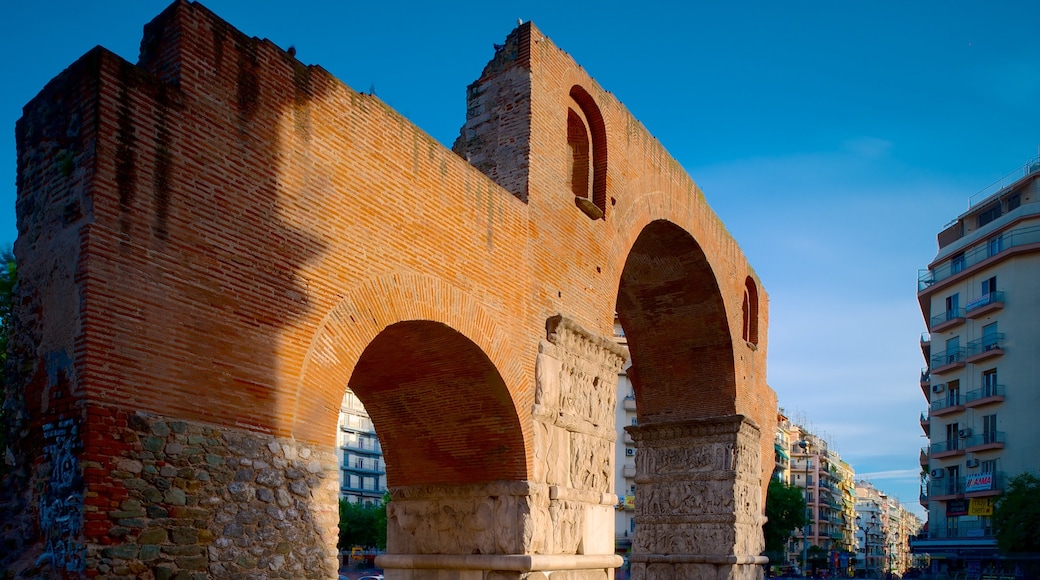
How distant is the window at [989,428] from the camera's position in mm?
30469

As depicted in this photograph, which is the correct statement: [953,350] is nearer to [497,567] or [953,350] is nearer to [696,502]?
[696,502]

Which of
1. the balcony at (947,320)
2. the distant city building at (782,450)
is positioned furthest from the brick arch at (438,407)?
the distant city building at (782,450)

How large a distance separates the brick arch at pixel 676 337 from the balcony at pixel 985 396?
61.5ft

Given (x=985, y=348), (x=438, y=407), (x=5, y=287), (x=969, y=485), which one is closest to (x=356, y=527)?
(x=969, y=485)

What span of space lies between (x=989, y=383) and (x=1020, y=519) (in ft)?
22.5

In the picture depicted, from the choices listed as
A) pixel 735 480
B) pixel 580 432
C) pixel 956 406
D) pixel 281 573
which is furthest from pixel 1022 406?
pixel 281 573

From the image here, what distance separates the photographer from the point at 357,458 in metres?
49.1

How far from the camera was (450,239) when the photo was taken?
27.7ft

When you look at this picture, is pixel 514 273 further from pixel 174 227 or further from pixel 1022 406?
pixel 1022 406

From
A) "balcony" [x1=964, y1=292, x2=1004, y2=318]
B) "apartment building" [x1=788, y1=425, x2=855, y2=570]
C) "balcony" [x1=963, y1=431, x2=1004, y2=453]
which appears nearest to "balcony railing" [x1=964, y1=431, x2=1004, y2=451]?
"balcony" [x1=963, y1=431, x2=1004, y2=453]

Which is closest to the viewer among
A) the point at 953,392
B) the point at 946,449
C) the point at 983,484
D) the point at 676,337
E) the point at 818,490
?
the point at 676,337

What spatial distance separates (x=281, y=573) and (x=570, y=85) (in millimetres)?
6364

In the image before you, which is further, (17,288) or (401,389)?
(401,389)

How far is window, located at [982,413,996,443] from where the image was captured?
30469mm
